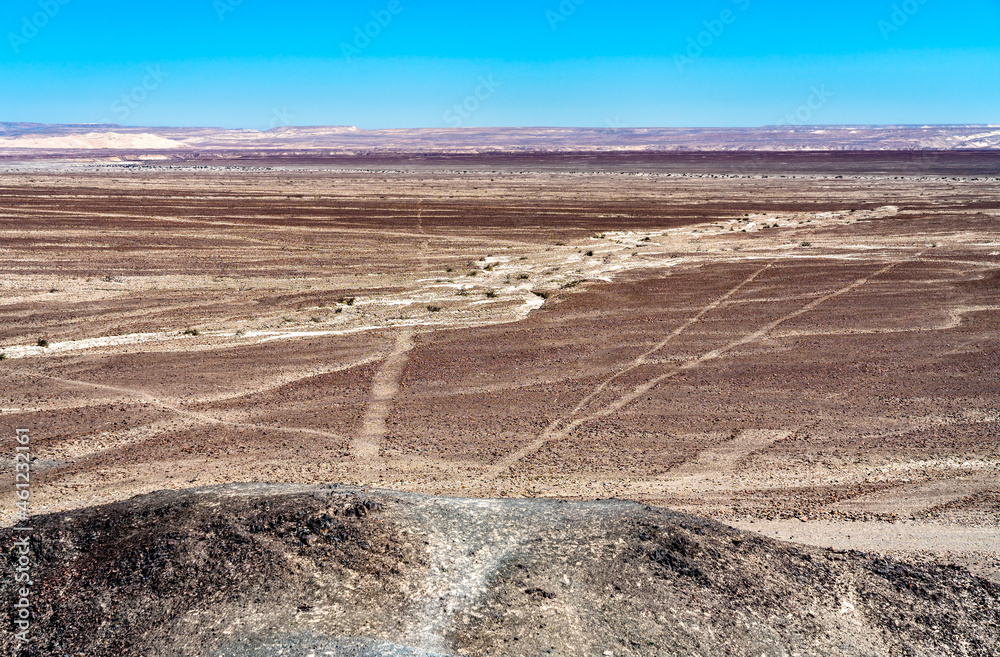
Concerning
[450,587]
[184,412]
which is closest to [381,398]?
[184,412]

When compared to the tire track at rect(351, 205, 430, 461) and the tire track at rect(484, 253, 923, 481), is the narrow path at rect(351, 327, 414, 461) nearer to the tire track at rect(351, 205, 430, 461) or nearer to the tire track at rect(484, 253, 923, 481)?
the tire track at rect(351, 205, 430, 461)

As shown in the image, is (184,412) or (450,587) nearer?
(450,587)

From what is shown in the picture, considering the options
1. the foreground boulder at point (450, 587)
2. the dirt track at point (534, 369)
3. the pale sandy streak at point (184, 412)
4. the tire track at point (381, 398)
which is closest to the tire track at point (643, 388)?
the dirt track at point (534, 369)

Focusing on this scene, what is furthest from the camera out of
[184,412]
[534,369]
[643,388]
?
[534,369]

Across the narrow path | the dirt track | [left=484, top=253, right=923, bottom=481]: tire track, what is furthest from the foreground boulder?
the narrow path

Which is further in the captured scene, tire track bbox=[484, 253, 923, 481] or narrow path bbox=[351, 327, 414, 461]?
narrow path bbox=[351, 327, 414, 461]

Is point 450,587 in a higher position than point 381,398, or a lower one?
higher

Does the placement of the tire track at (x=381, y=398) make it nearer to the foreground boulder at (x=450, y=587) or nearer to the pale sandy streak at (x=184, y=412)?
the pale sandy streak at (x=184, y=412)

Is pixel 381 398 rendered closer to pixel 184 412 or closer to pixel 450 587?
pixel 184 412
